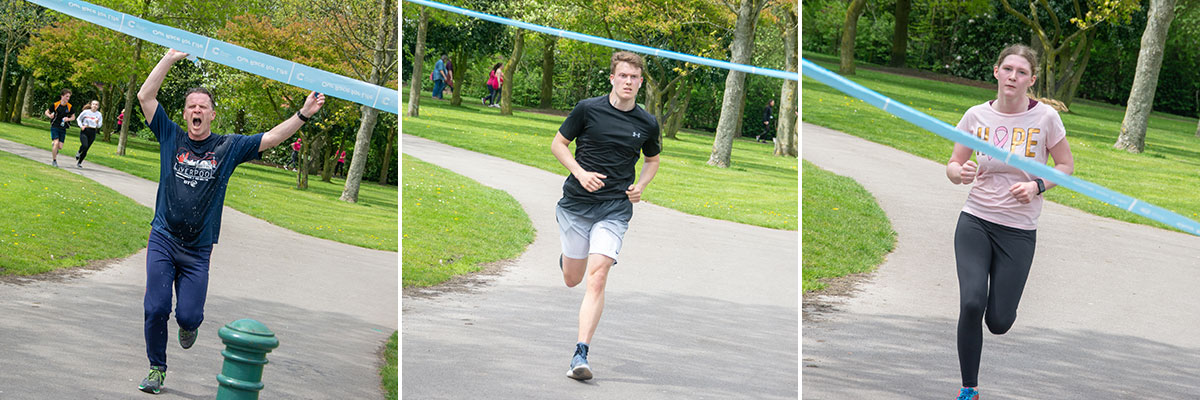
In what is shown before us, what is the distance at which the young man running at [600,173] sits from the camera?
4.82 m

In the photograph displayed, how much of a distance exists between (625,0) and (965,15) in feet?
11.5

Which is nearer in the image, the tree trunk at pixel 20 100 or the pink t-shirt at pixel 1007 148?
the pink t-shirt at pixel 1007 148

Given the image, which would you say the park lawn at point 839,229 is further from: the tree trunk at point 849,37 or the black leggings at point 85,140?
the black leggings at point 85,140

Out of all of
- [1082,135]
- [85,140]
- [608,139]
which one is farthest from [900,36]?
[1082,135]

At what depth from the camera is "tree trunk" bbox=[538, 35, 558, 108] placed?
257 inches

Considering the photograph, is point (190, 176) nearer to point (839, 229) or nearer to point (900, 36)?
point (900, 36)

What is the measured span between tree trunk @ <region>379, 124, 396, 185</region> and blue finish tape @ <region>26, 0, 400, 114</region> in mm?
1338

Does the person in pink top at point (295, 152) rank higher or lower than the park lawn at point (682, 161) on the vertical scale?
lower

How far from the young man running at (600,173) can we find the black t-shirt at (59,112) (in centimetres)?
373

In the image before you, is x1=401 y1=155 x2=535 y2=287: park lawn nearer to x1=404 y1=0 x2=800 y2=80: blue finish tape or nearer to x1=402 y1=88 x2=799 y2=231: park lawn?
x1=402 y1=88 x2=799 y2=231: park lawn

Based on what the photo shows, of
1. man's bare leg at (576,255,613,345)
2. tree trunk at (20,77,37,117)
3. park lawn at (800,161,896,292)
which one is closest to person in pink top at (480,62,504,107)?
man's bare leg at (576,255,613,345)

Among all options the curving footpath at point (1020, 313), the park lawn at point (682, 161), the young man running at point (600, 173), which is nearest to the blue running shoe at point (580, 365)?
the young man running at point (600, 173)

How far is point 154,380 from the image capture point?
17.1 ft

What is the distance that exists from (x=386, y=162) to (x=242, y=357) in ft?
8.05
